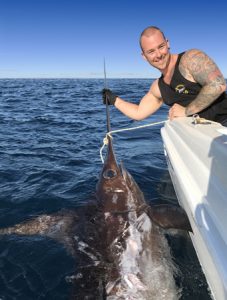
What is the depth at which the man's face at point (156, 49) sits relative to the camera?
4.55 m

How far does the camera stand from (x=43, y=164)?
7711 mm

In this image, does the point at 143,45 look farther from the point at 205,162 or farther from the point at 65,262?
the point at 65,262

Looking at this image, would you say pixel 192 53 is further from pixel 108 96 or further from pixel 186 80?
pixel 108 96

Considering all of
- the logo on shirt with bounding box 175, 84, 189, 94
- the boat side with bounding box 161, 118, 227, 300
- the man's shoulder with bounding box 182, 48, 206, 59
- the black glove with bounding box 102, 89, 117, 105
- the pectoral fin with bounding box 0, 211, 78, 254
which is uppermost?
the man's shoulder with bounding box 182, 48, 206, 59

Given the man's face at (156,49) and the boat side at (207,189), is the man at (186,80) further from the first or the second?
the boat side at (207,189)

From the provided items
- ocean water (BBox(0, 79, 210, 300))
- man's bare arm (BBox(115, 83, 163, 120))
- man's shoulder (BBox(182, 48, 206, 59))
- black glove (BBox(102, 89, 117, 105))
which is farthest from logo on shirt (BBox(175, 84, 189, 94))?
ocean water (BBox(0, 79, 210, 300))

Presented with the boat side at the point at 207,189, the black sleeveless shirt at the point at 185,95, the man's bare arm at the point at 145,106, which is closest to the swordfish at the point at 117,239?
the boat side at the point at 207,189

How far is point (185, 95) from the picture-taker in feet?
16.1

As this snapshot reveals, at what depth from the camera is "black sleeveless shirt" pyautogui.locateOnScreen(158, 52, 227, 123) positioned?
15.5ft

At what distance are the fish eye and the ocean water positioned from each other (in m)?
0.85

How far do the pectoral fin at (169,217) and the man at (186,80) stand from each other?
4.70 feet

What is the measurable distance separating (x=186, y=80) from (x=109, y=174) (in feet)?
5.21

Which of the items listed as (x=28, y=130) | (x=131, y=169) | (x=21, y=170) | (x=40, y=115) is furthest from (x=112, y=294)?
(x=40, y=115)

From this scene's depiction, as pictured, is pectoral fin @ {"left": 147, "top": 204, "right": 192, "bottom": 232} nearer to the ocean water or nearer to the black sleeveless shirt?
the ocean water
